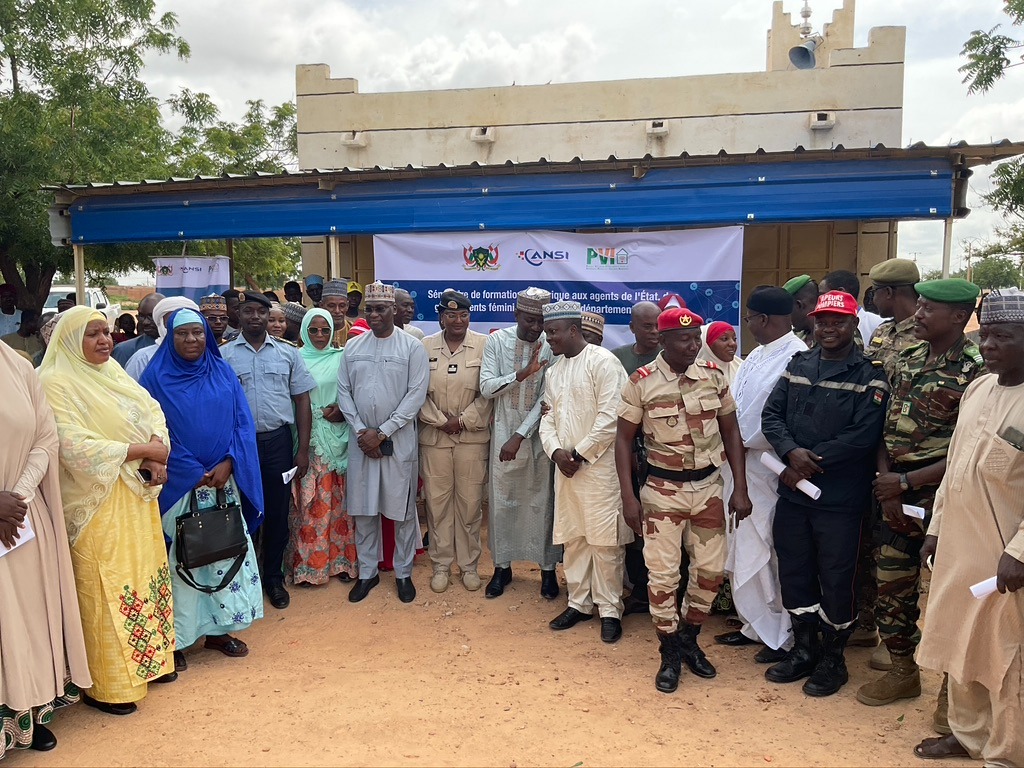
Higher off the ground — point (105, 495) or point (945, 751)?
point (105, 495)

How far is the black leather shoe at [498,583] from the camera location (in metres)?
5.22

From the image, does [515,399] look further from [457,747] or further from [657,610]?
[457,747]

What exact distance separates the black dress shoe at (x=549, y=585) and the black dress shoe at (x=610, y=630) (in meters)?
0.65

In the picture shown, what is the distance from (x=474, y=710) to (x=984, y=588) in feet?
7.21

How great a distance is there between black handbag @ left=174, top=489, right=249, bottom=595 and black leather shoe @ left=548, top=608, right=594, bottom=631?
5.96 ft

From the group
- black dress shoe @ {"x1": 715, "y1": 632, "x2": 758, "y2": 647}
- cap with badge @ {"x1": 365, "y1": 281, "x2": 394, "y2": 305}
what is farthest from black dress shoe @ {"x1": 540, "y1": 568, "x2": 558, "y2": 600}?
cap with badge @ {"x1": 365, "y1": 281, "x2": 394, "y2": 305}

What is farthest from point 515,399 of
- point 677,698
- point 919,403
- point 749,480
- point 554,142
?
point 554,142

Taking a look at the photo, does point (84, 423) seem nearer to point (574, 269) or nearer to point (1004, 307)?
point (1004, 307)

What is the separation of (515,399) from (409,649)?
1.64 m

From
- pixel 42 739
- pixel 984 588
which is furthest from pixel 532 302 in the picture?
pixel 42 739

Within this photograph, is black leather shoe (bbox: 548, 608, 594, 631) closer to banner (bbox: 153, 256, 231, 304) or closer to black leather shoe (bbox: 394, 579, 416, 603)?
black leather shoe (bbox: 394, 579, 416, 603)

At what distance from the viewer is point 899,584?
3652 millimetres

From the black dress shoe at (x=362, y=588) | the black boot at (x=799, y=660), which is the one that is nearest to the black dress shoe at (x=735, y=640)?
the black boot at (x=799, y=660)

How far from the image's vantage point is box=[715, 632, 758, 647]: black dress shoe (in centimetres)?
446
